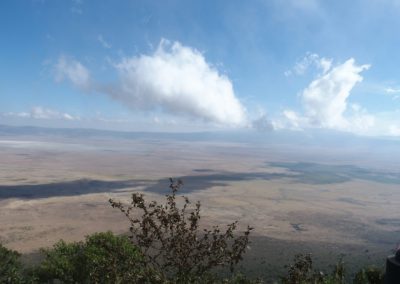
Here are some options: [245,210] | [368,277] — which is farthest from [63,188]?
[368,277]

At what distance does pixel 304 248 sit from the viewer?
82812mm

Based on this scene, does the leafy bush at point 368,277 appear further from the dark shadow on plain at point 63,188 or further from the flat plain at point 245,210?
the dark shadow on plain at point 63,188

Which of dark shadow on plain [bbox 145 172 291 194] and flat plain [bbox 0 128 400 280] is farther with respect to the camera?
dark shadow on plain [bbox 145 172 291 194]

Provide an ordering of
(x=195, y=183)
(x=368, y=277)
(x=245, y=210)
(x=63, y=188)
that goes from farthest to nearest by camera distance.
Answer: (x=195, y=183) → (x=63, y=188) → (x=245, y=210) → (x=368, y=277)

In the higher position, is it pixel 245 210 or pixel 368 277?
pixel 368 277

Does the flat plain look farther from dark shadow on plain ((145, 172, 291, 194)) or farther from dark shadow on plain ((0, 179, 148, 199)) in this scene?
dark shadow on plain ((145, 172, 291, 194))

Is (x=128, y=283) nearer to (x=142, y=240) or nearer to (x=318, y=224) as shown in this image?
(x=142, y=240)

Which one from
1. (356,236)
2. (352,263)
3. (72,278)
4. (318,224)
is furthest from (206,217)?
(72,278)

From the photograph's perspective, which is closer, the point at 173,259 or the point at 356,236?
the point at 173,259

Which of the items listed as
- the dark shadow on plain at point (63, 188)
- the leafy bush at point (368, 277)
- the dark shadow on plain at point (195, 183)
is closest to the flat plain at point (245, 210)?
the dark shadow on plain at point (63, 188)

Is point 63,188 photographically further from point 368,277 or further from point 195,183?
point 368,277

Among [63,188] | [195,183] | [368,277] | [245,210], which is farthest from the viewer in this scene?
[195,183]

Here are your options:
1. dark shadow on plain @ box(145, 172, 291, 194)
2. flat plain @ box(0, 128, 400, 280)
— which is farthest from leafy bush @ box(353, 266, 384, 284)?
dark shadow on plain @ box(145, 172, 291, 194)

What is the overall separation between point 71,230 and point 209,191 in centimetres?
6892
